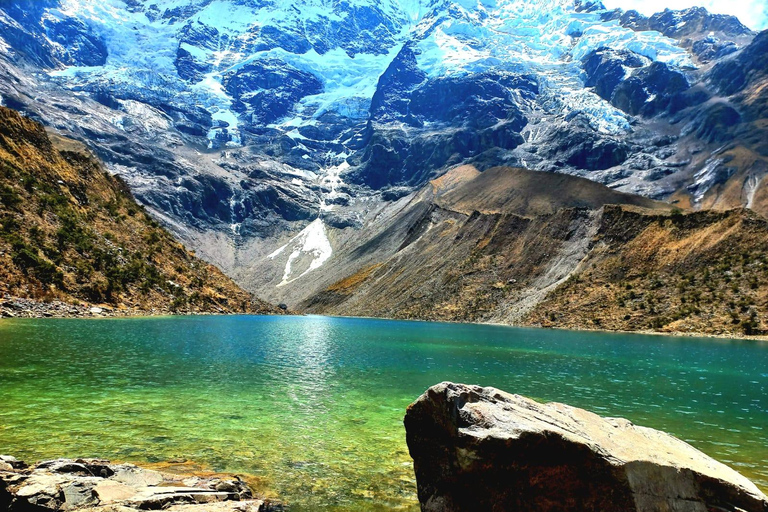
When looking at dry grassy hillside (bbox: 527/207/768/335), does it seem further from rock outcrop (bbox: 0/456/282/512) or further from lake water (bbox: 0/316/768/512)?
rock outcrop (bbox: 0/456/282/512)

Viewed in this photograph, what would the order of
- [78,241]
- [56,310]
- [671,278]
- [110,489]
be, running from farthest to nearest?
[671,278], [78,241], [56,310], [110,489]

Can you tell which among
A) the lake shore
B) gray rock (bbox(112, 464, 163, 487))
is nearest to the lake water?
gray rock (bbox(112, 464, 163, 487))

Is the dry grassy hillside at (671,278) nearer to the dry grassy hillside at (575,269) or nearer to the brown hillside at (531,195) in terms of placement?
the dry grassy hillside at (575,269)

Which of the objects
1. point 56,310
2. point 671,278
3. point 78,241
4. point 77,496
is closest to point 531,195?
point 671,278

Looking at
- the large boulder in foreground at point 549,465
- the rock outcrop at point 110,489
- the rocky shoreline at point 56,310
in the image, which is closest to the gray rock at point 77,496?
the rock outcrop at point 110,489

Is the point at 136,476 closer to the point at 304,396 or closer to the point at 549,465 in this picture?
the point at 549,465

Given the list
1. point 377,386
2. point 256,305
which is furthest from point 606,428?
point 256,305
